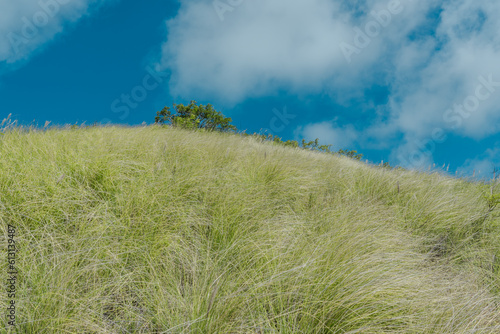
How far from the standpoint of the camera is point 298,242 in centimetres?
206

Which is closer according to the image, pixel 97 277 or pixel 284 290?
pixel 284 290

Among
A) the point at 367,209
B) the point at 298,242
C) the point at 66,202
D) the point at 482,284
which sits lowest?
the point at 482,284

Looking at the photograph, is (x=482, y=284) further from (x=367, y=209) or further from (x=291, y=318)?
(x=291, y=318)

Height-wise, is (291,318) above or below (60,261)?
below

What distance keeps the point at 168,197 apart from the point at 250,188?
3.13 feet

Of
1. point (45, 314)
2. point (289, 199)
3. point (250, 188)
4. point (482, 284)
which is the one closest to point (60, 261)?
point (45, 314)

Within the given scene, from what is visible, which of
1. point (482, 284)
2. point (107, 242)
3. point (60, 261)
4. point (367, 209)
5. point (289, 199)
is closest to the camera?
point (60, 261)

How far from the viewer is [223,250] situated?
1917 mm

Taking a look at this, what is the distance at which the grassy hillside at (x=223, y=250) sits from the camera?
145 centimetres

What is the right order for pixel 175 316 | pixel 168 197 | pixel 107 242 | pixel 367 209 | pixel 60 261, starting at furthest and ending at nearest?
1. pixel 367 209
2. pixel 168 197
3. pixel 107 242
4. pixel 60 261
5. pixel 175 316

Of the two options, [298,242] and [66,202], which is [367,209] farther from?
[66,202]

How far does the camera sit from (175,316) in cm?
136

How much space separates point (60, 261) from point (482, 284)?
325 centimetres

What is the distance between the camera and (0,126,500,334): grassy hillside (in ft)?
4.75
